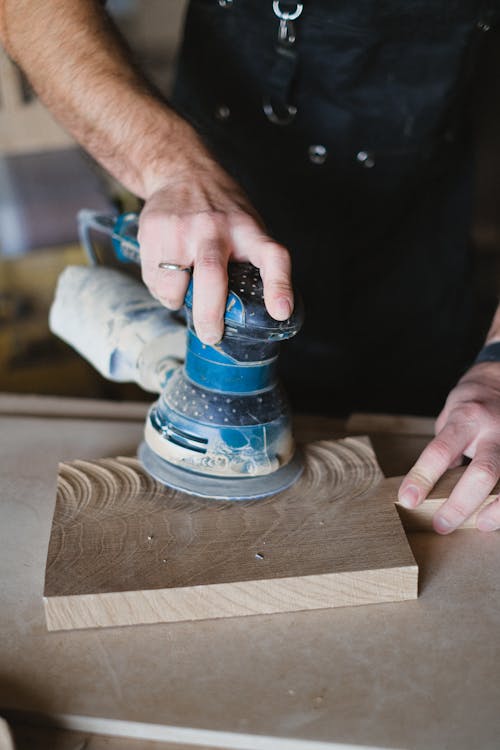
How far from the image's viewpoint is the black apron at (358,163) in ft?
4.96

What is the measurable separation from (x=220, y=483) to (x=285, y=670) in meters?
0.30

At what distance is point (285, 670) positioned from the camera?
3.04 ft

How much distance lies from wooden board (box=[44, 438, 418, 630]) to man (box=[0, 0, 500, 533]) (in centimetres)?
13

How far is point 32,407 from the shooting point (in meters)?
1.60

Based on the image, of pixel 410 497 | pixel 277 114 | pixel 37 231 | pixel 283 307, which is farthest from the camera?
pixel 37 231

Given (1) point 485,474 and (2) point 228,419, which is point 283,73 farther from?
(1) point 485,474

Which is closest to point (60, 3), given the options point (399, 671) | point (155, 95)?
point (155, 95)

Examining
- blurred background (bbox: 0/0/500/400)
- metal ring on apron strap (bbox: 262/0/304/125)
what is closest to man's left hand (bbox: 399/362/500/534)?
metal ring on apron strap (bbox: 262/0/304/125)

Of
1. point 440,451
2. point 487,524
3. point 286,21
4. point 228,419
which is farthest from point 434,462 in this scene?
point 286,21

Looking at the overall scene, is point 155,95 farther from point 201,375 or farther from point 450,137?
point 450,137

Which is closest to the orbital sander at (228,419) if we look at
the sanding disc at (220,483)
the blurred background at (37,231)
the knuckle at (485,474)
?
the sanding disc at (220,483)

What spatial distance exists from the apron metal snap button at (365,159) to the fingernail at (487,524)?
0.87 meters

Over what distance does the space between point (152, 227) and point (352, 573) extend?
1.87 feet

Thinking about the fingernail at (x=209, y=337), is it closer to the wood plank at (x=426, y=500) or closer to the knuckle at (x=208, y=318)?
the knuckle at (x=208, y=318)
